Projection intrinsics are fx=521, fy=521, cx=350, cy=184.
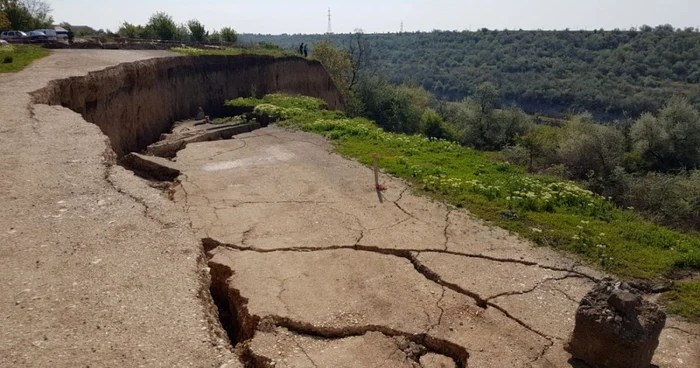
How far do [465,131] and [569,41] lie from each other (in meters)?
66.3

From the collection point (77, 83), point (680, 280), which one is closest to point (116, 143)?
point (77, 83)

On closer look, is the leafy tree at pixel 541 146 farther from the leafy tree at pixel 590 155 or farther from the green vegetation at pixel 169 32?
the green vegetation at pixel 169 32

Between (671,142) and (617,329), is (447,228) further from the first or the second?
(671,142)

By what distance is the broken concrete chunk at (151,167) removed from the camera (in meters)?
10.4

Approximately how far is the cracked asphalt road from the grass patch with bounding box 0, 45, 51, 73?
629 cm

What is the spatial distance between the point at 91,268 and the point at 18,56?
42.2 feet

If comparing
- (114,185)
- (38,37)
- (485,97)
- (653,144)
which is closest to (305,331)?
(114,185)

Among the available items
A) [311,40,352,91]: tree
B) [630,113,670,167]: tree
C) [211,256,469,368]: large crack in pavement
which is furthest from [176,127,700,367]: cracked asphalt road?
[311,40,352,91]: tree

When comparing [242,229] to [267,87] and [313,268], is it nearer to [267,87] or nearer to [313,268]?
[313,268]

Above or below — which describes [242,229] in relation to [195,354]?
below

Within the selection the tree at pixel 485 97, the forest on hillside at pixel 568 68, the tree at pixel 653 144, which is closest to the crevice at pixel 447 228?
the tree at pixel 653 144

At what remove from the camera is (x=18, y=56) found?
571 inches

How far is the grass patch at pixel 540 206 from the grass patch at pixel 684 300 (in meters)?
0.02

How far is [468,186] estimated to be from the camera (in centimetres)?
974
